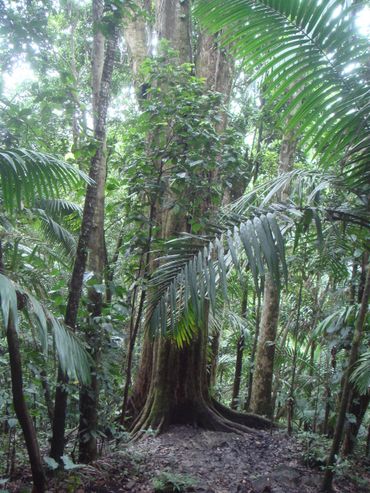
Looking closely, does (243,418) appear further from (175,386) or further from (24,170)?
(24,170)

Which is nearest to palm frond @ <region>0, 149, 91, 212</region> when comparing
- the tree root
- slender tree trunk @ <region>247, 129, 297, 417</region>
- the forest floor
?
the forest floor

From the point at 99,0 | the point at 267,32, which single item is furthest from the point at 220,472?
the point at 99,0

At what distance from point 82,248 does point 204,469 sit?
2.41m

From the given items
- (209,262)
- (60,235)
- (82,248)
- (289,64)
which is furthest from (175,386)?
(289,64)

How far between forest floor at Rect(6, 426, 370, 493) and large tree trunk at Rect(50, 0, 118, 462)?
0.31 m

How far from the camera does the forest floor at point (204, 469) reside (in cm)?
341

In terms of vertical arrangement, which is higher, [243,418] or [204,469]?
[243,418]

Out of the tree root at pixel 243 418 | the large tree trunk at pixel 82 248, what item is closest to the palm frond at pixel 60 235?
the large tree trunk at pixel 82 248

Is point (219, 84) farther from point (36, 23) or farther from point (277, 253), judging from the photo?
point (277, 253)

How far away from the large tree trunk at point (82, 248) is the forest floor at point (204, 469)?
31cm

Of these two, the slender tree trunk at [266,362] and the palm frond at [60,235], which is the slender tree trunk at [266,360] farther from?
the palm frond at [60,235]

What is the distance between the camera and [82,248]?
10.7ft

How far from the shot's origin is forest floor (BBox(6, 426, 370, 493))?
3.41 m

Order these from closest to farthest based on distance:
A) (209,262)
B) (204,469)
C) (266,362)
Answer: (209,262) → (204,469) → (266,362)
